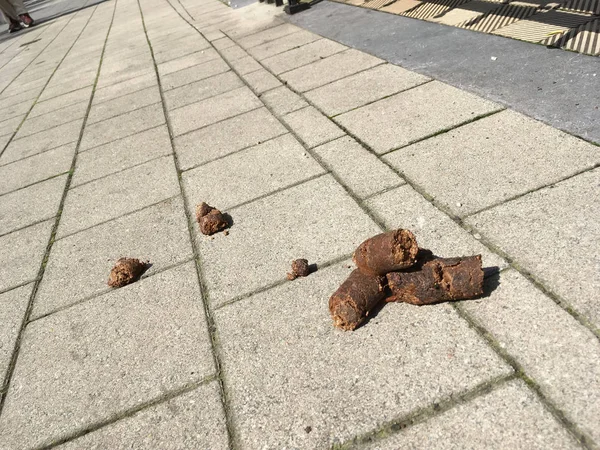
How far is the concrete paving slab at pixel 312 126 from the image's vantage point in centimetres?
368

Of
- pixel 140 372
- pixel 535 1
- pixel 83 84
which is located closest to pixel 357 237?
pixel 140 372

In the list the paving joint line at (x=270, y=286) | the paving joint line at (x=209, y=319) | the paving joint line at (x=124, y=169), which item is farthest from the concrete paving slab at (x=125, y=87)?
the paving joint line at (x=270, y=286)

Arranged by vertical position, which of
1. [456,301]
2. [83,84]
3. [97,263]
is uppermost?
[456,301]

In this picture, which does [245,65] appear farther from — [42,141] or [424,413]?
[424,413]

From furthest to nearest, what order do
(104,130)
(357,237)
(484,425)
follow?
(104,130)
(357,237)
(484,425)

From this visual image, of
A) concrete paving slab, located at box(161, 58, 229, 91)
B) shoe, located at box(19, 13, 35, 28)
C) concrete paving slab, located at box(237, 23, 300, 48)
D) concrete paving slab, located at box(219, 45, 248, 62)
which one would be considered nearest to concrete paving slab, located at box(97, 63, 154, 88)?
concrete paving slab, located at box(161, 58, 229, 91)

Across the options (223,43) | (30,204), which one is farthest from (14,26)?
(30,204)

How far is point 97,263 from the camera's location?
2938 millimetres

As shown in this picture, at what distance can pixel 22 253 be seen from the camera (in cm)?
332

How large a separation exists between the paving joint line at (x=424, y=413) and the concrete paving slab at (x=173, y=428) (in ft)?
1.55

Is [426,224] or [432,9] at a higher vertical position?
[426,224]

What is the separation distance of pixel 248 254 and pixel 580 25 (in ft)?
12.3

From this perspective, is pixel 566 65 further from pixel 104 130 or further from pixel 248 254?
pixel 104 130

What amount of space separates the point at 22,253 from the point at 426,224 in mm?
2734
